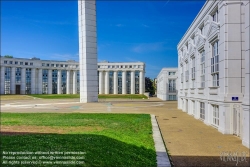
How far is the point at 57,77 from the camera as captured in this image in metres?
115

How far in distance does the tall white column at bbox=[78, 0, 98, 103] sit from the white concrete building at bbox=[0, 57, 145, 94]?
70.0 m

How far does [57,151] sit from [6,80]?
351 feet

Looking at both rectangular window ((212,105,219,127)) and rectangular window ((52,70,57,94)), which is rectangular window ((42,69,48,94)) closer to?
rectangular window ((52,70,57,94))

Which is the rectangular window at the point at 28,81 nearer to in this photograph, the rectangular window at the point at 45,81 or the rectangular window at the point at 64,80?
the rectangular window at the point at 45,81

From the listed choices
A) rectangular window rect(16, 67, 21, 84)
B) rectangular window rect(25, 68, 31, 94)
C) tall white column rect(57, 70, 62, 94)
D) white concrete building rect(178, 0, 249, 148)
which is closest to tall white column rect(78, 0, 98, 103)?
white concrete building rect(178, 0, 249, 148)

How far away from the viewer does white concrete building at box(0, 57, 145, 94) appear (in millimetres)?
101312

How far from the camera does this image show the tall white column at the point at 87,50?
44219 millimetres

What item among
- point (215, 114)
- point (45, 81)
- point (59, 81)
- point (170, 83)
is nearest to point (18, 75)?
point (45, 81)

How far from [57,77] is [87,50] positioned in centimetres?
7663

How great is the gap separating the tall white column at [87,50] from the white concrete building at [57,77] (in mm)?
69975

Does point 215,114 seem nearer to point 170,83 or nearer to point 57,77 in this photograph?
point 170,83

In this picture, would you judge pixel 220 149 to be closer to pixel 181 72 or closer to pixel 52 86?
pixel 181 72

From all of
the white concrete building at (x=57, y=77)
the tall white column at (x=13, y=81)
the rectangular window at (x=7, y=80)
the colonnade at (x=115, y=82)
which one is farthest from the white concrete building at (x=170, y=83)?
the rectangular window at (x=7, y=80)

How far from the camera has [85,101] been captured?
44656 mm
